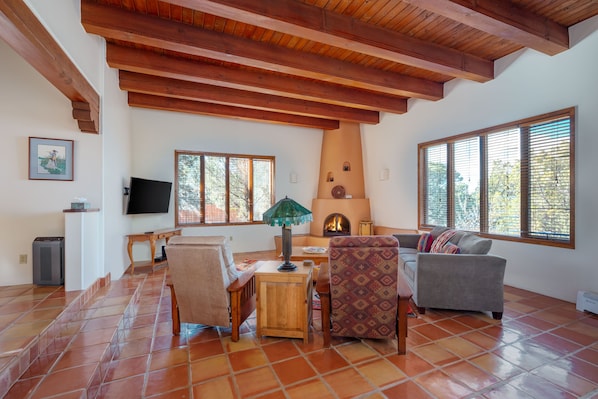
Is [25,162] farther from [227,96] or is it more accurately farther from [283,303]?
[283,303]

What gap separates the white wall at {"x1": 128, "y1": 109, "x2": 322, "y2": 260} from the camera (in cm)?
543

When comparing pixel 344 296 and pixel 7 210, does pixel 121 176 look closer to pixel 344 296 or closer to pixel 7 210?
pixel 7 210

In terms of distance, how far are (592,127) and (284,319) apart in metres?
3.96

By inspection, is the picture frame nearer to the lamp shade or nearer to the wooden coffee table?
the lamp shade

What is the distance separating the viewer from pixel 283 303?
243cm

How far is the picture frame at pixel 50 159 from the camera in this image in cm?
311

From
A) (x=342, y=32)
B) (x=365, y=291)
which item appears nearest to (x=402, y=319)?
(x=365, y=291)

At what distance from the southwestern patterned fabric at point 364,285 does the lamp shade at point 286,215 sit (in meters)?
0.42

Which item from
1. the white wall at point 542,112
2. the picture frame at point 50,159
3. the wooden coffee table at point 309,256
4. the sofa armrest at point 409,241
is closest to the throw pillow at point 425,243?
the sofa armrest at point 409,241

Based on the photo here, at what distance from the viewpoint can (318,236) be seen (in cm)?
635

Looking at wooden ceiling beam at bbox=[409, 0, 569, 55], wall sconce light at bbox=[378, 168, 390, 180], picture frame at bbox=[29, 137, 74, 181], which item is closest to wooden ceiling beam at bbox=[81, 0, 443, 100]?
picture frame at bbox=[29, 137, 74, 181]

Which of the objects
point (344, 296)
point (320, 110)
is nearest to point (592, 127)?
point (344, 296)

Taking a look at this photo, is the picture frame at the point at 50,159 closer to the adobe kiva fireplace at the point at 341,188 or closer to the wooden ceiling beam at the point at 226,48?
the wooden ceiling beam at the point at 226,48

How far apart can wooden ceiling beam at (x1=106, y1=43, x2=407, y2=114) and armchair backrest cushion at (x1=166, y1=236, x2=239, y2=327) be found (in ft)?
8.46
